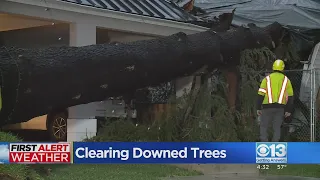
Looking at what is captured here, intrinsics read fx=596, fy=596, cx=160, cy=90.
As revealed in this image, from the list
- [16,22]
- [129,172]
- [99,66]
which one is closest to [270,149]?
[129,172]

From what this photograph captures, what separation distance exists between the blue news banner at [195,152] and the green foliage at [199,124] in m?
3.60

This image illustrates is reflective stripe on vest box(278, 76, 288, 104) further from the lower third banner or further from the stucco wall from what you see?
the stucco wall

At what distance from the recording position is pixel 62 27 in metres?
13.4

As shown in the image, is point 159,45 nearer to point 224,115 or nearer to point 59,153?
point 224,115

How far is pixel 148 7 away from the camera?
556 inches

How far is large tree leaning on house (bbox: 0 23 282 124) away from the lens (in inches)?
416

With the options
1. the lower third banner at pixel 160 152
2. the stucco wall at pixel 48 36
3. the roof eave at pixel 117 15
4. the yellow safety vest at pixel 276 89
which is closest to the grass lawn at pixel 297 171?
the yellow safety vest at pixel 276 89

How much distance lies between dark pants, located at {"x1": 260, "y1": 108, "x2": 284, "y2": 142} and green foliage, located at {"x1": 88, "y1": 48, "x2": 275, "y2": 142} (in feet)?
6.15

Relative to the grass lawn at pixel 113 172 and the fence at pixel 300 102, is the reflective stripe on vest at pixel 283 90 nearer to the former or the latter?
the grass lawn at pixel 113 172

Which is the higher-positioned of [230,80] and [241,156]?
[230,80]

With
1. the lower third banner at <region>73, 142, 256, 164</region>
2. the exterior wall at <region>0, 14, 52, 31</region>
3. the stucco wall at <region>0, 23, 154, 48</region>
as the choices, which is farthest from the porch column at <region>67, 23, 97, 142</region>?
the lower third banner at <region>73, 142, 256, 164</region>

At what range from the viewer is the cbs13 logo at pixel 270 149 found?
8016 mm

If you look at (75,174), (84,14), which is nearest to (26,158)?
(75,174)

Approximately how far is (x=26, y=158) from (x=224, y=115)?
17.4 feet
